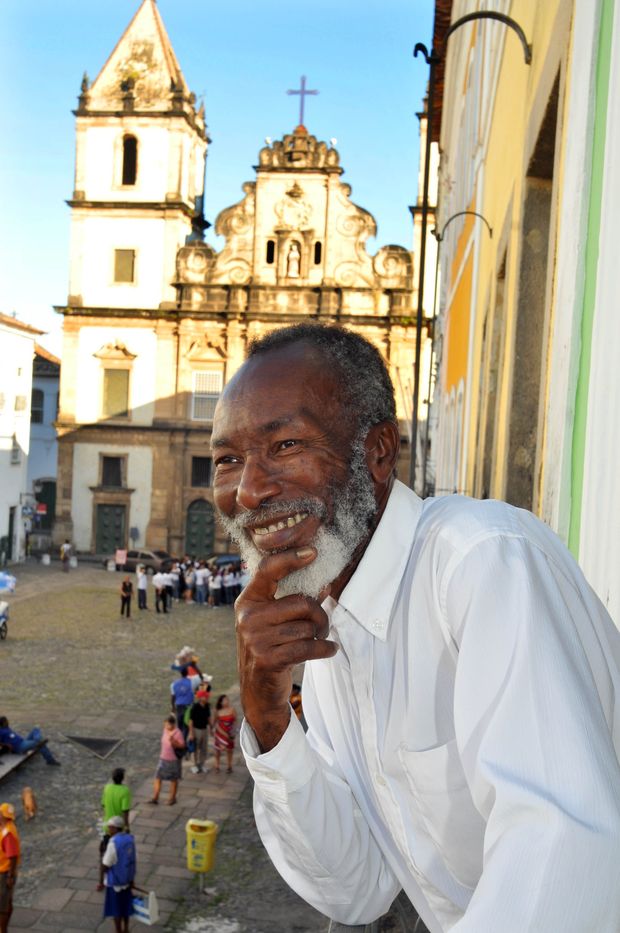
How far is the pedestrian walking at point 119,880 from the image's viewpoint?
293 inches

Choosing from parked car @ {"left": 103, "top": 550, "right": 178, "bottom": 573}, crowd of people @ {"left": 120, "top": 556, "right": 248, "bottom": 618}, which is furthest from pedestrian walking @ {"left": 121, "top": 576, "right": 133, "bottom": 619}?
parked car @ {"left": 103, "top": 550, "right": 178, "bottom": 573}

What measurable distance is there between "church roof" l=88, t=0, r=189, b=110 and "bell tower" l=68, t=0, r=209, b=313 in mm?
36

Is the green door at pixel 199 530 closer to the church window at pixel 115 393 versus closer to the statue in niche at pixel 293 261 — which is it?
the church window at pixel 115 393

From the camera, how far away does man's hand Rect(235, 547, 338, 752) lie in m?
1.40

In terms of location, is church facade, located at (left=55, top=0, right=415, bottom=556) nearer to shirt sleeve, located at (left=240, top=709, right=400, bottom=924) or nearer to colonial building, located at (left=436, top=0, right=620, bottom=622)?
colonial building, located at (left=436, top=0, right=620, bottom=622)

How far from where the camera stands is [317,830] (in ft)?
5.68

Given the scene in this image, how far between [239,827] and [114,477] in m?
26.9

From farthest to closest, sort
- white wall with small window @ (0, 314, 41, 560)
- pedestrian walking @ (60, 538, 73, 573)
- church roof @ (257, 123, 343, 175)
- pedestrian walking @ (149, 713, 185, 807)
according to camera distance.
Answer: church roof @ (257, 123, 343, 175), pedestrian walking @ (60, 538, 73, 573), white wall with small window @ (0, 314, 41, 560), pedestrian walking @ (149, 713, 185, 807)

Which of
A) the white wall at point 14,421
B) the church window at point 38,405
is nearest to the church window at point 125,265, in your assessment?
the white wall at point 14,421

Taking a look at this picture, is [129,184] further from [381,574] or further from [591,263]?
[381,574]

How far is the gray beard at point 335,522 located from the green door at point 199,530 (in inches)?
1318

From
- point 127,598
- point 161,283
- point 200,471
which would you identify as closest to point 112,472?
point 200,471

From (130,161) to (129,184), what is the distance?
856mm

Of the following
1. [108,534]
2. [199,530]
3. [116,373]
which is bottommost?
[108,534]
